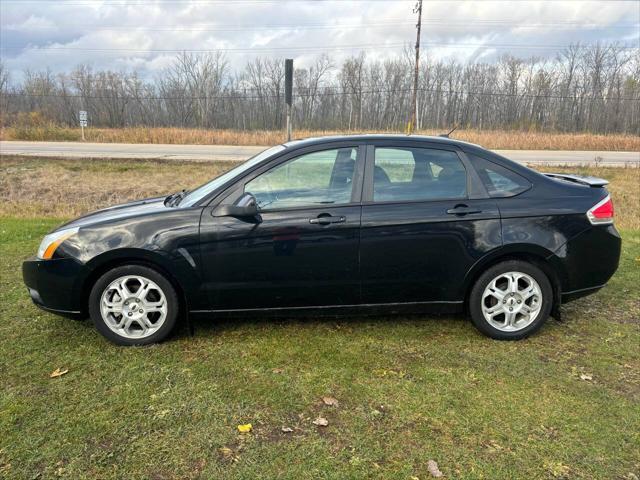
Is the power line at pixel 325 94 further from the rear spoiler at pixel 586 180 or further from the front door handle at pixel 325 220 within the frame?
the front door handle at pixel 325 220

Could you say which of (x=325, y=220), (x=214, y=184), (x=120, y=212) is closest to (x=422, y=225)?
(x=325, y=220)

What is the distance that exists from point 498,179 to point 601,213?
35.4 inches

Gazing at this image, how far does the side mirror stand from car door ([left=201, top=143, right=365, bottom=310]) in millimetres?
42

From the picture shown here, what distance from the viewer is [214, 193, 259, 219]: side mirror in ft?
12.0

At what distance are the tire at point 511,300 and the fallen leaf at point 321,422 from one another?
1711 millimetres

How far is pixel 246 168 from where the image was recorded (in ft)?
13.0

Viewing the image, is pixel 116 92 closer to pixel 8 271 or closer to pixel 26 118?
pixel 26 118

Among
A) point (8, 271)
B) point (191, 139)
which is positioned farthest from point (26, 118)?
point (8, 271)

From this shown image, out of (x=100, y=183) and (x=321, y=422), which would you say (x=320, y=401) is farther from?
(x=100, y=183)

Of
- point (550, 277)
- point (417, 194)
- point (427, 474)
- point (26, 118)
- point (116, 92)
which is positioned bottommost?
point (427, 474)

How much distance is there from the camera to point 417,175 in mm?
3984

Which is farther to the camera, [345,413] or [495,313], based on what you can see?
[495,313]

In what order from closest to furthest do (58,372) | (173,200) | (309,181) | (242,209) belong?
1. (58,372)
2. (242,209)
3. (309,181)
4. (173,200)

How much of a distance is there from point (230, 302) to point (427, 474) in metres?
2.01
